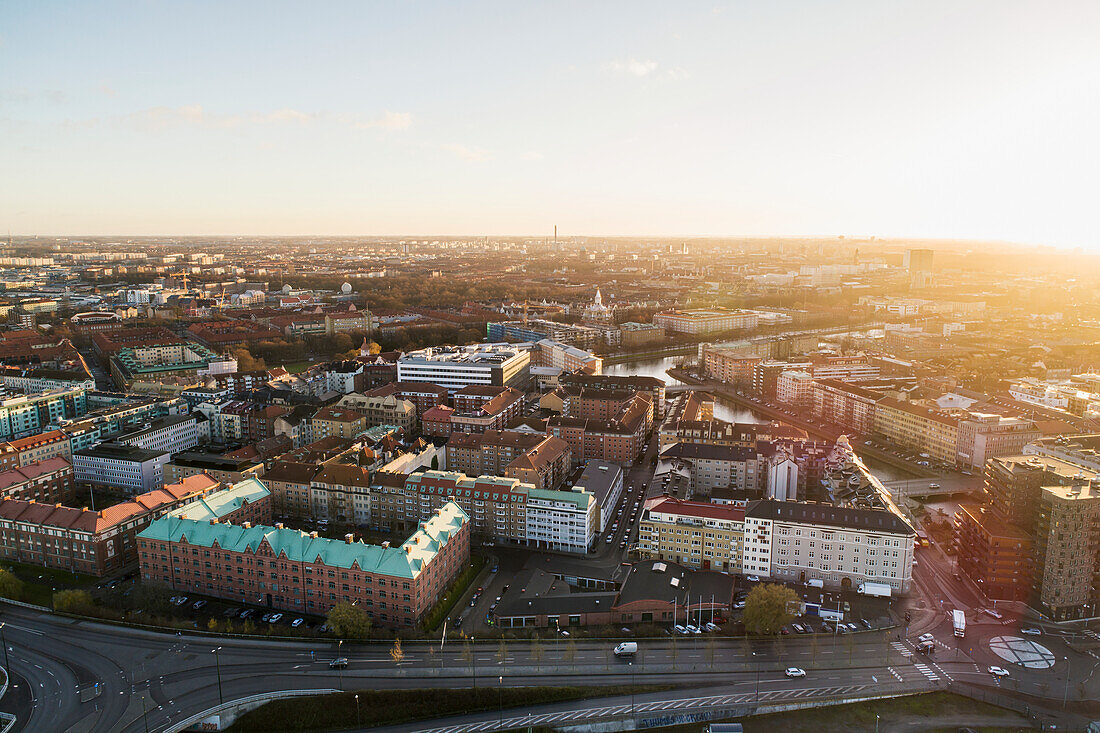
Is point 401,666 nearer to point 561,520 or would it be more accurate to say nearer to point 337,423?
point 561,520

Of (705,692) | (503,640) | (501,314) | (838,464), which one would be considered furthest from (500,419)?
(501,314)

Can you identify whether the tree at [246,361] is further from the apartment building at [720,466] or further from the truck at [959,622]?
the truck at [959,622]

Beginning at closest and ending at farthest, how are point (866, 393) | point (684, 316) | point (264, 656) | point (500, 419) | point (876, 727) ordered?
point (876, 727), point (264, 656), point (500, 419), point (866, 393), point (684, 316)

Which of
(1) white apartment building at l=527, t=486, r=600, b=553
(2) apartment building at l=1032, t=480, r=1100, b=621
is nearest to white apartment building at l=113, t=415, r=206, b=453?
(1) white apartment building at l=527, t=486, r=600, b=553

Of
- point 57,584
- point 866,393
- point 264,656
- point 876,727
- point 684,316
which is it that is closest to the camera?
point 876,727

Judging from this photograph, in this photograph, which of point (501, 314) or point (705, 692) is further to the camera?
point (501, 314)

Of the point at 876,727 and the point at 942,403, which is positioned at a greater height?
the point at 942,403

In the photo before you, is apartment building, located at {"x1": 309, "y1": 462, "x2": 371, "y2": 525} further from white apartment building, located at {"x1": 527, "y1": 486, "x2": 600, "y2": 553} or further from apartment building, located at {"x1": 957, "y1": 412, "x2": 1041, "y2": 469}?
apartment building, located at {"x1": 957, "y1": 412, "x2": 1041, "y2": 469}

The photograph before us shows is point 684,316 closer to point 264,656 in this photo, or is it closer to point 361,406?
point 361,406
